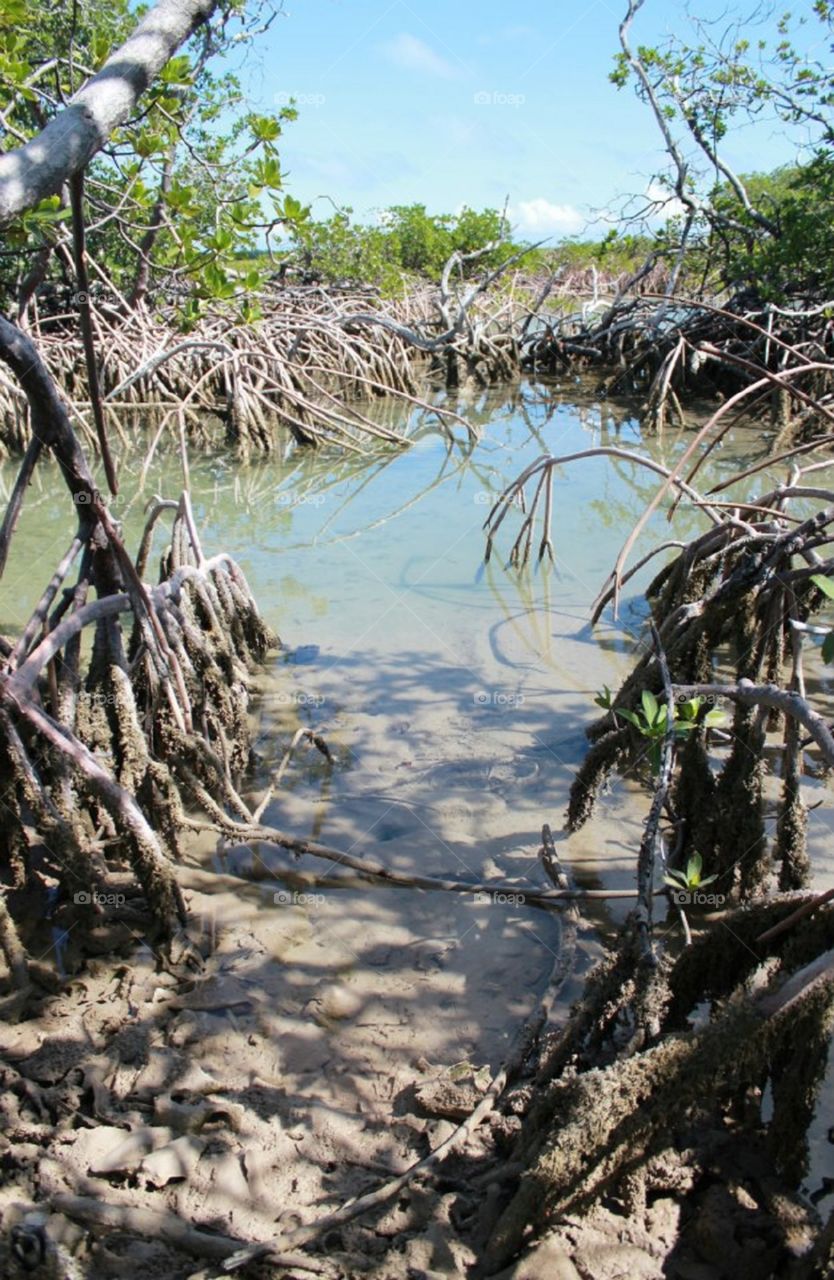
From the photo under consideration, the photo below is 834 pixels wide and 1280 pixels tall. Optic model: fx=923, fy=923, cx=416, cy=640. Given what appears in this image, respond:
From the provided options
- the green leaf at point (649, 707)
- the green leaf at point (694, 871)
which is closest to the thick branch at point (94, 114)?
the green leaf at point (649, 707)

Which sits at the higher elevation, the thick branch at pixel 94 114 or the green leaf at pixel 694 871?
the thick branch at pixel 94 114

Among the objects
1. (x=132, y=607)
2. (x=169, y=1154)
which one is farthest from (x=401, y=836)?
(x=169, y=1154)

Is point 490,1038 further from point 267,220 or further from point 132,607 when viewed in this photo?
point 267,220

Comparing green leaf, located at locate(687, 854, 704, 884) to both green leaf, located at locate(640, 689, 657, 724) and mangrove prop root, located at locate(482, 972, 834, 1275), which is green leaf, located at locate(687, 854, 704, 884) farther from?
mangrove prop root, located at locate(482, 972, 834, 1275)

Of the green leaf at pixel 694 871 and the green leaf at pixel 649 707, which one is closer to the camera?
the green leaf at pixel 694 871

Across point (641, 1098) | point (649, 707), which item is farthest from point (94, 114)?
point (641, 1098)

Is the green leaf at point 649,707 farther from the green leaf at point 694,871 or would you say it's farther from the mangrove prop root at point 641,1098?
the mangrove prop root at point 641,1098

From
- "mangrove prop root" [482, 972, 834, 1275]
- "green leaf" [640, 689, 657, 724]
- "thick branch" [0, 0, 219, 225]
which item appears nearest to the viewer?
"thick branch" [0, 0, 219, 225]

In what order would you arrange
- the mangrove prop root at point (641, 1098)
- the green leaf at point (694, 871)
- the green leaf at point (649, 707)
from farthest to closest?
the green leaf at point (649, 707), the green leaf at point (694, 871), the mangrove prop root at point (641, 1098)

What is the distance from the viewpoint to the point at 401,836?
2.93m

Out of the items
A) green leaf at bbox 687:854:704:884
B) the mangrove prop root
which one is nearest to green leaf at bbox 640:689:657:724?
green leaf at bbox 687:854:704:884

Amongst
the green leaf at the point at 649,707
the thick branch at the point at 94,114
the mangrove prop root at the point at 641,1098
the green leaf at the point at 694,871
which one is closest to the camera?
the thick branch at the point at 94,114

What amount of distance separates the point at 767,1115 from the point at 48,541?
548 centimetres

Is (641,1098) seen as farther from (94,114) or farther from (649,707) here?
(94,114)
